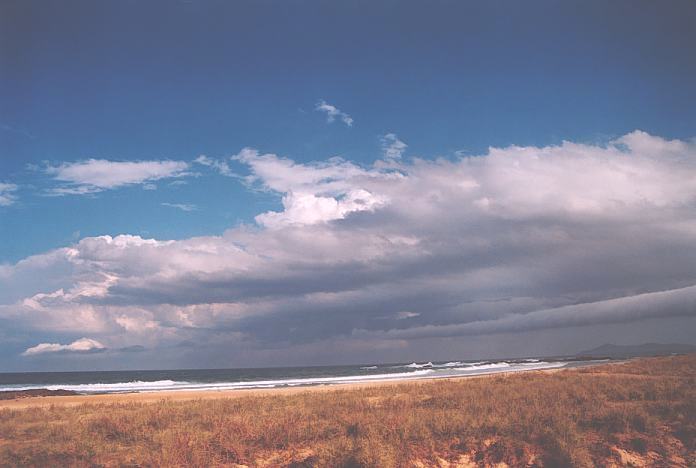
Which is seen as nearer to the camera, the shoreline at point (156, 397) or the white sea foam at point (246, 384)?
the shoreline at point (156, 397)

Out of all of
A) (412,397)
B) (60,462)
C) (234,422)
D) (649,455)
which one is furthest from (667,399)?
(60,462)

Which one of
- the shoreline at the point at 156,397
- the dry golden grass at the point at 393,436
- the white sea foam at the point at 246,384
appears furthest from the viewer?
the white sea foam at the point at 246,384

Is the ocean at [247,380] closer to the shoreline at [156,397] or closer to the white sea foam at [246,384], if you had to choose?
the white sea foam at [246,384]

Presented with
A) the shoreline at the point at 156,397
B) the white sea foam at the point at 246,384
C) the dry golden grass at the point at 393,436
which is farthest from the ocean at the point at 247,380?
the dry golden grass at the point at 393,436

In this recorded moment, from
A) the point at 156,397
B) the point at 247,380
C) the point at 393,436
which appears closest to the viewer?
the point at 393,436

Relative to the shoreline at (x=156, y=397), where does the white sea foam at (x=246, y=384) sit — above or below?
below

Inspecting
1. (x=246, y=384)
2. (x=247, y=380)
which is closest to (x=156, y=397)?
(x=246, y=384)

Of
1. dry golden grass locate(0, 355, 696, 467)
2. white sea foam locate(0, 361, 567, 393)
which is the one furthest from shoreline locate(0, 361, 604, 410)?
white sea foam locate(0, 361, 567, 393)

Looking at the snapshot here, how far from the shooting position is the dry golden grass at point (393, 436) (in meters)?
12.9

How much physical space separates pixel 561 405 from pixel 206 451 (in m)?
12.0

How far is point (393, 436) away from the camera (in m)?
14.1

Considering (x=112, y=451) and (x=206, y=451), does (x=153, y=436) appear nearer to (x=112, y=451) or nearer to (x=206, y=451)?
(x=112, y=451)

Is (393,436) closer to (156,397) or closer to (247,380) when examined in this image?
(156,397)

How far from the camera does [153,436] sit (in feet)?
49.9
